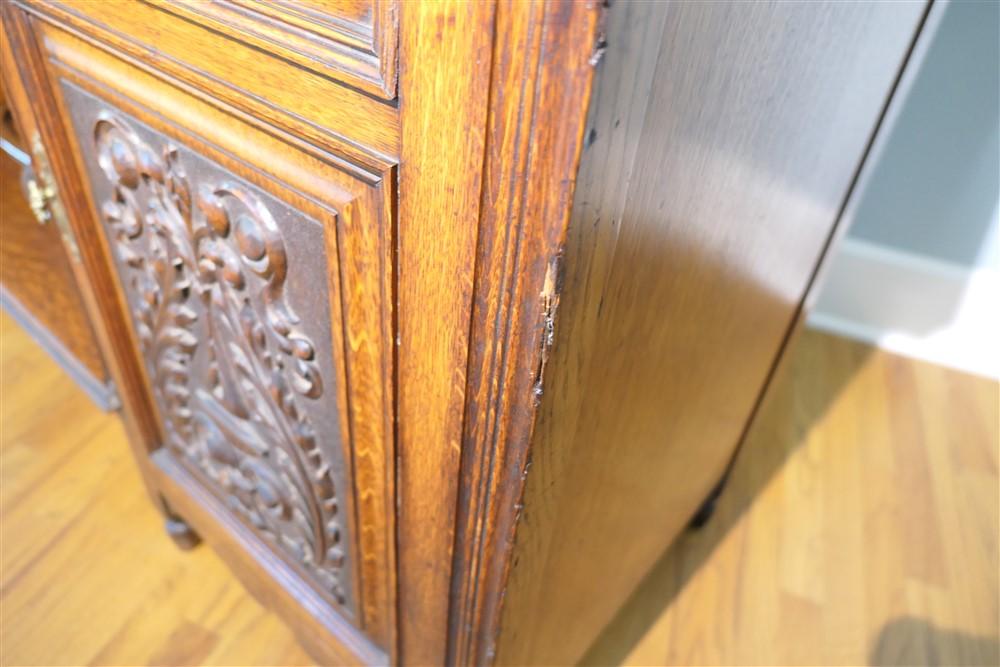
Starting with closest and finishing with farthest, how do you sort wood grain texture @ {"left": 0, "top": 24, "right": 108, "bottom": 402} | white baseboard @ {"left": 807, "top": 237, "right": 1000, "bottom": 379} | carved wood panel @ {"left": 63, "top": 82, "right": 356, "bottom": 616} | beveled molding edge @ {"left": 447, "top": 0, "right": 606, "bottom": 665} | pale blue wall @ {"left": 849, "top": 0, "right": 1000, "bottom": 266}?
beveled molding edge @ {"left": 447, "top": 0, "right": 606, "bottom": 665} → carved wood panel @ {"left": 63, "top": 82, "right": 356, "bottom": 616} → wood grain texture @ {"left": 0, "top": 24, "right": 108, "bottom": 402} → pale blue wall @ {"left": 849, "top": 0, "right": 1000, "bottom": 266} → white baseboard @ {"left": 807, "top": 237, "right": 1000, "bottom": 379}

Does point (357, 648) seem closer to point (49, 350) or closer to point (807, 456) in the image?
point (49, 350)

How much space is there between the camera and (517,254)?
1.01 feet

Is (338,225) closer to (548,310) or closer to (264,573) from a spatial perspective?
(548,310)

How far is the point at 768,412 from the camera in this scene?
1.38 meters

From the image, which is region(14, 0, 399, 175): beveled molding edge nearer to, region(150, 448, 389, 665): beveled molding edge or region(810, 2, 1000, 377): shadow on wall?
region(150, 448, 389, 665): beveled molding edge

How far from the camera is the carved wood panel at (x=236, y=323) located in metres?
0.47

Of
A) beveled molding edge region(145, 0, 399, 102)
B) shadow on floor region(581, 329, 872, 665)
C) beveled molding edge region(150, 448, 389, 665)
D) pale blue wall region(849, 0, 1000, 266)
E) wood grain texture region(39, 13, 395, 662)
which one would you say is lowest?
shadow on floor region(581, 329, 872, 665)

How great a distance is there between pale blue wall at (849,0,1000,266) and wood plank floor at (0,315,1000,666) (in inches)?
14.5

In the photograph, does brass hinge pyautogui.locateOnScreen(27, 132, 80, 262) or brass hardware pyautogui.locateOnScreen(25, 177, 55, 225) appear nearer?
brass hinge pyautogui.locateOnScreen(27, 132, 80, 262)

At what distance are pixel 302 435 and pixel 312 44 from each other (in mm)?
323

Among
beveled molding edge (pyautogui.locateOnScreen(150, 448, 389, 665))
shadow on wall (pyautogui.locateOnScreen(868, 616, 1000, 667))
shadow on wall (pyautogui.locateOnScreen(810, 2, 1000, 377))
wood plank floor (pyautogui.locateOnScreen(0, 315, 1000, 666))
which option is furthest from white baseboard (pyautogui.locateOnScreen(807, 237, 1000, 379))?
beveled molding edge (pyautogui.locateOnScreen(150, 448, 389, 665))

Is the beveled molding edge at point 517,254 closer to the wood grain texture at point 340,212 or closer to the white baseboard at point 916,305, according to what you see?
the wood grain texture at point 340,212

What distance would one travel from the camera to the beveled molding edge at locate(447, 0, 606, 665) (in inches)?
9.9

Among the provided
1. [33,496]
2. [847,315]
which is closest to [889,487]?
[847,315]
